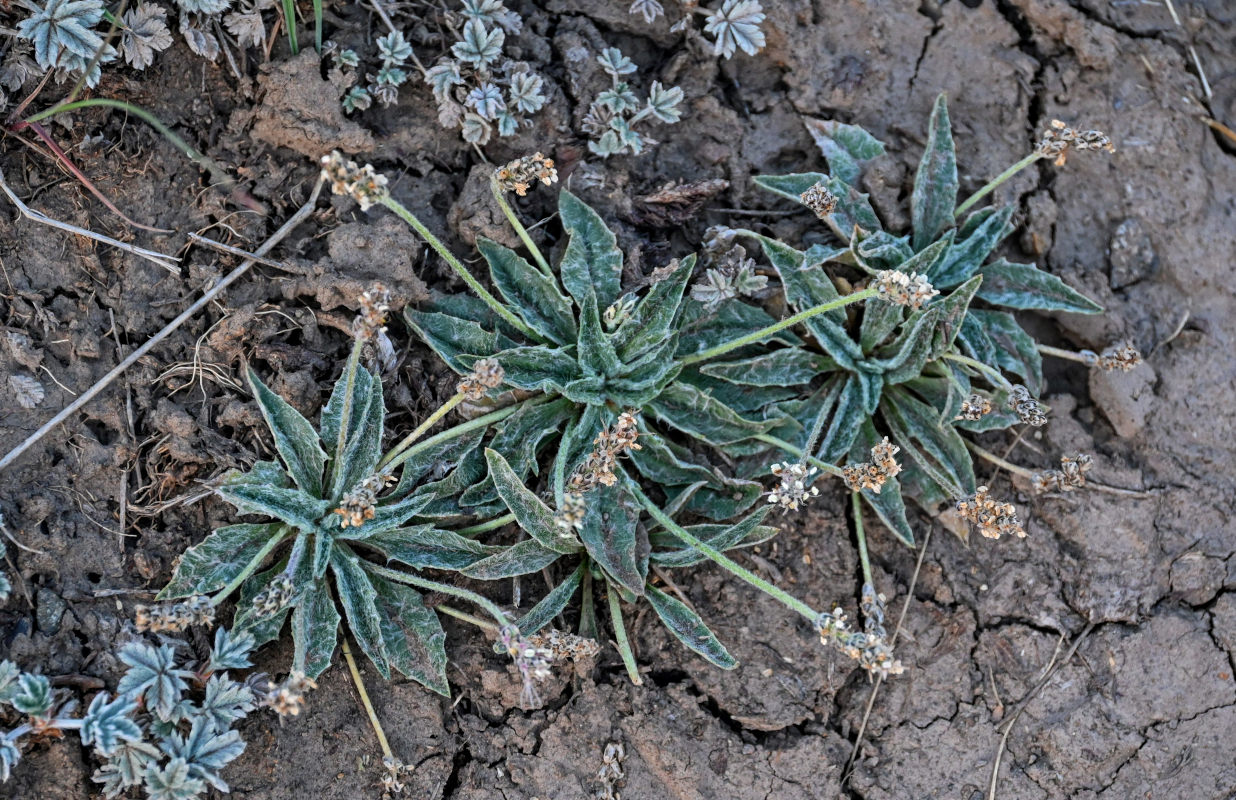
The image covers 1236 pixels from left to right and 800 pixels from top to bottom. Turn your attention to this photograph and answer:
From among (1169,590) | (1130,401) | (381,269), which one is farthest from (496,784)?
(1130,401)

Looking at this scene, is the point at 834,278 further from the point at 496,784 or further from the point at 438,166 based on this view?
the point at 496,784

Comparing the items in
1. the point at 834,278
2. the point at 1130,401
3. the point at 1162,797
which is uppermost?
the point at 834,278

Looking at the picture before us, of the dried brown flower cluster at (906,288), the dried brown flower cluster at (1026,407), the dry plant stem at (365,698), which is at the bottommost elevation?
the dry plant stem at (365,698)

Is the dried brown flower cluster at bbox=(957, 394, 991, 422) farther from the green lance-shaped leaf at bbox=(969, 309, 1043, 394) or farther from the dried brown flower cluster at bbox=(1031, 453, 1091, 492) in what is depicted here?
the green lance-shaped leaf at bbox=(969, 309, 1043, 394)

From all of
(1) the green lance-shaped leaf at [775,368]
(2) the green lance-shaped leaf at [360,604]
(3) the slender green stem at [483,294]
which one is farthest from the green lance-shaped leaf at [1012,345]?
(2) the green lance-shaped leaf at [360,604]

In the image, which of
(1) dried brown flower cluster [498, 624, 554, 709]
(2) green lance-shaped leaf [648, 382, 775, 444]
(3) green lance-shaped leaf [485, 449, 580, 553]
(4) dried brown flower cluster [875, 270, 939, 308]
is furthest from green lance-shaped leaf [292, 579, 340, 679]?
(4) dried brown flower cluster [875, 270, 939, 308]

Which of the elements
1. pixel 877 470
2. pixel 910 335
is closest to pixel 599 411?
pixel 877 470

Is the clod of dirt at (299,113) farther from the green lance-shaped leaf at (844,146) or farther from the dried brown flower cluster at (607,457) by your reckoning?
the green lance-shaped leaf at (844,146)
